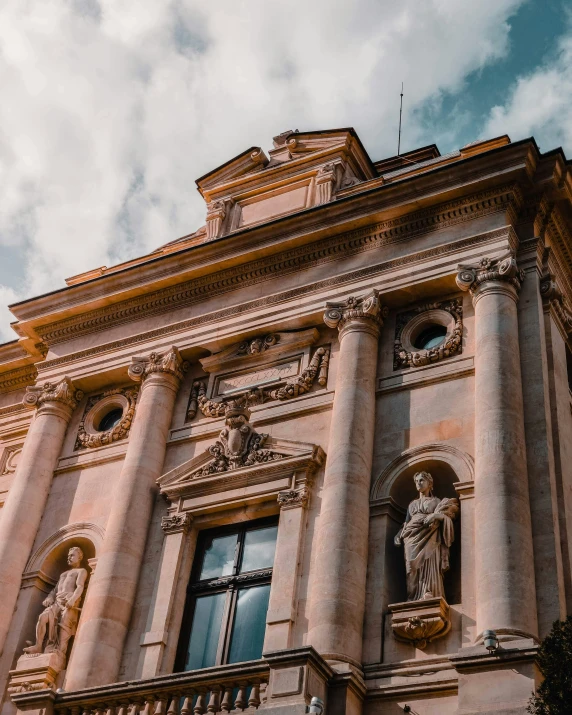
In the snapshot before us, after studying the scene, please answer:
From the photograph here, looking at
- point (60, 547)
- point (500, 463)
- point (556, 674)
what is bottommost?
point (556, 674)

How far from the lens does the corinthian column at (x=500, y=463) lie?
16094mm

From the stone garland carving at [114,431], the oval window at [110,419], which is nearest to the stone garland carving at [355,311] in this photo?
the stone garland carving at [114,431]

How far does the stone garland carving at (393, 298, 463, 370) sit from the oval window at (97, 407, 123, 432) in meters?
6.37

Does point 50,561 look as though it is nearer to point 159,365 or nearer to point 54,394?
point 54,394

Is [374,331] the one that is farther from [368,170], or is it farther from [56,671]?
[56,671]


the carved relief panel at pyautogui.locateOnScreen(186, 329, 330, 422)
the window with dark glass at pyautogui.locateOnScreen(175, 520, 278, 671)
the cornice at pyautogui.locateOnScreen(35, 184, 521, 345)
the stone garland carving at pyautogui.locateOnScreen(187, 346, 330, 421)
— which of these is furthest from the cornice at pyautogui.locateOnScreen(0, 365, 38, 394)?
the window with dark glass at pyautogui.locateOnScreen(175, 520, 278, 671)

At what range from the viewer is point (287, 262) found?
23500mm

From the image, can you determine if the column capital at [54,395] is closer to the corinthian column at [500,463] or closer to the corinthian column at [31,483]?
the corinthian column at [31,483]

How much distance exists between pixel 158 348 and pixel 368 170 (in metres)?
6.62

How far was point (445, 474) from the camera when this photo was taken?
62.6 feet

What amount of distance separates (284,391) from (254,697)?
22.9 feet

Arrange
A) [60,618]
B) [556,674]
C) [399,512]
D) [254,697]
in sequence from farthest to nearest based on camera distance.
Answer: [60,618]
[399,512]
[254,697]
[556,674]

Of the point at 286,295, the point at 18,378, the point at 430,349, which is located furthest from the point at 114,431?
the point at 430,349

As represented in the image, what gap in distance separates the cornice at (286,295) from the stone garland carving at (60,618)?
17.9 ft
